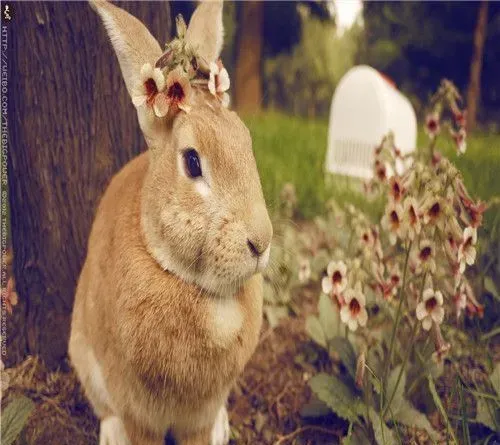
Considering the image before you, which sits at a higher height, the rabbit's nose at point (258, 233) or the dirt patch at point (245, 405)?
the rabbit's nose at point (258, 233)

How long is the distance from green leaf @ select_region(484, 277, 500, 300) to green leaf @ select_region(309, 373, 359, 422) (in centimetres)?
36

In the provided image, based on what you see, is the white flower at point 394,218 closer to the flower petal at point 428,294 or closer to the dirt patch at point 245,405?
the flower petal at point 428,294

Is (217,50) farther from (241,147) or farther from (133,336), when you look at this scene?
(133,336)

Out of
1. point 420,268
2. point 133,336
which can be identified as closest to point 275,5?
point 420,268

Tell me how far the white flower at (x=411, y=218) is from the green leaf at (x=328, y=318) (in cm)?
33

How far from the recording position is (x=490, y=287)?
114 centimetres

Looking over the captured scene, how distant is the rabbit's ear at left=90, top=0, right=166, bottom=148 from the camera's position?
2.51 ft

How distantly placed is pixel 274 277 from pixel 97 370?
1.08 feet

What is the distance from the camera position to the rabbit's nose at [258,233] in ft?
2.35

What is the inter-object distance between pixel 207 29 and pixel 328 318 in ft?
1.90

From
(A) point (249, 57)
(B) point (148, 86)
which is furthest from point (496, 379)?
(A) point (249, 57)

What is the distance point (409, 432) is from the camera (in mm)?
941

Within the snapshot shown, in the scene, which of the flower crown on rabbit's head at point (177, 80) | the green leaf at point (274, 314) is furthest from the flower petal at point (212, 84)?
the green leaf at point (274, 314)

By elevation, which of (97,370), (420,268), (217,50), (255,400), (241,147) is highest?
(217,50)
